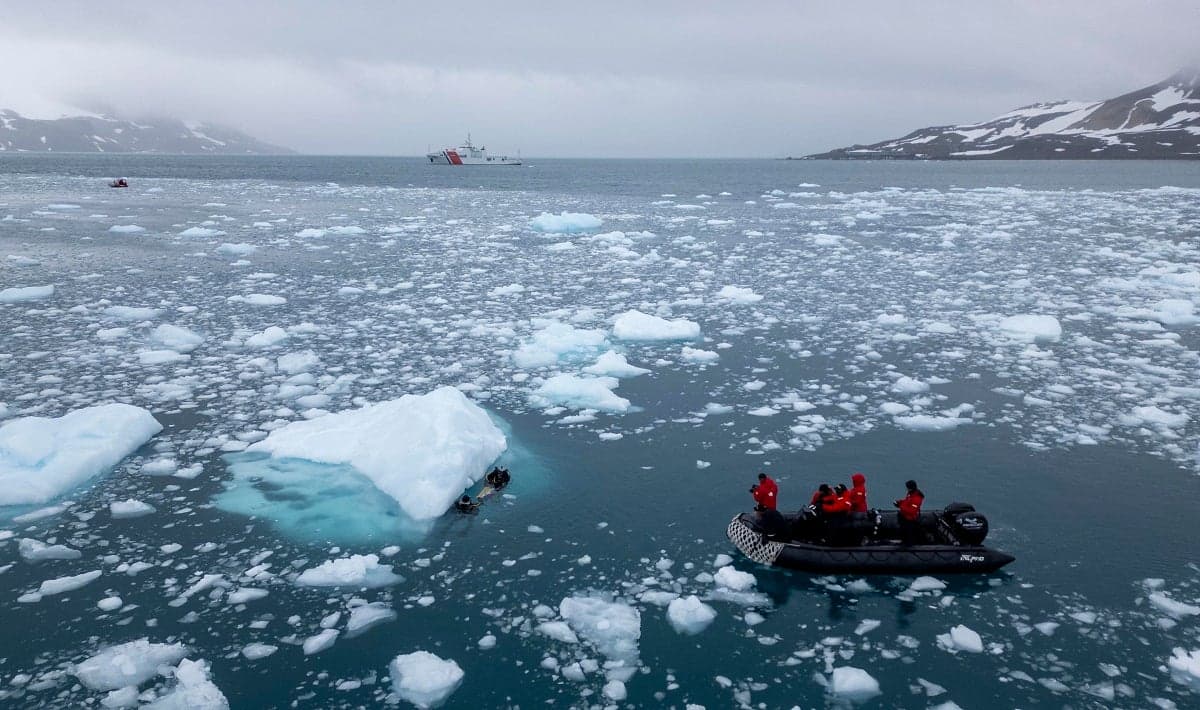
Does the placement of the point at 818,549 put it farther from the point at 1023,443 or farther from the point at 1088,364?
the point at 1088,364

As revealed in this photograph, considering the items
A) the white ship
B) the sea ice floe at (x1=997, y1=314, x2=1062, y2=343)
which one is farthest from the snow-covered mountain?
the sea ice floe at (x1=997, y1=314, x2=1062, y2=343)

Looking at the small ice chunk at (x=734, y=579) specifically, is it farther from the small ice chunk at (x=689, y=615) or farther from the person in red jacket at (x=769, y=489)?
the person in red jacket at (x=769, y=489)

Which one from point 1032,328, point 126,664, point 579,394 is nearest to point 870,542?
point 579,394

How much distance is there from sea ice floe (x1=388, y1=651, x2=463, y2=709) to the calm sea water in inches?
5.2

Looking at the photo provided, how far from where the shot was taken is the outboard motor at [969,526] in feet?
28.9

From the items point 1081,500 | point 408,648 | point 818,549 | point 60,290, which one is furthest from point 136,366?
point 1081,500

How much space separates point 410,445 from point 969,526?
23.8 ft

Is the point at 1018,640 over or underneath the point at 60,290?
underneath

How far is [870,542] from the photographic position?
29.9 ft

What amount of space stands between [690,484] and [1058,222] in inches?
1619

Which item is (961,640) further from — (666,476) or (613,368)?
(613,368)

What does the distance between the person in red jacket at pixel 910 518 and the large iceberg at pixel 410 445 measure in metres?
5.65

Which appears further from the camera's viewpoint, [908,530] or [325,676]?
[908,530]

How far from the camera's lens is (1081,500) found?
10250mm
